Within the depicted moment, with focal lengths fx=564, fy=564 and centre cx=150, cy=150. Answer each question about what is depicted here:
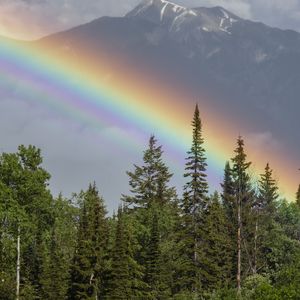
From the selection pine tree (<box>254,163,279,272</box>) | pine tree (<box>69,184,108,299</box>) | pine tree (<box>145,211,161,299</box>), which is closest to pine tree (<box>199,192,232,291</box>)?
pine tree (<box>145,211,161,299</box>)

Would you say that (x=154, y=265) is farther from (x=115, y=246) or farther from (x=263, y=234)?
(x=263, y=234)

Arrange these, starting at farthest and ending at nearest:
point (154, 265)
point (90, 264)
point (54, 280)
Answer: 1. point (54, 280)
2. point (154, 265)
3. point (90, 264)

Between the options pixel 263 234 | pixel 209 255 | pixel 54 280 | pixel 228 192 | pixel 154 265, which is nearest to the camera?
pixel 154 265

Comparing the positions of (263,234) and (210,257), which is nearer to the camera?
(210,257)

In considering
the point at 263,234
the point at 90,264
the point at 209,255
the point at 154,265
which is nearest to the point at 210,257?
the point at 209,255

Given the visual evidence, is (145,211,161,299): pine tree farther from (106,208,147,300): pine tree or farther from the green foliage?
the green foliage

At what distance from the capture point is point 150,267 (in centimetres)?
5797

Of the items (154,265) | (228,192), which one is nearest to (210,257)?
(154,265)

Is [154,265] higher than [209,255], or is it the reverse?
[209,255]

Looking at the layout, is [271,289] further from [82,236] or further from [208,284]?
[208,284]

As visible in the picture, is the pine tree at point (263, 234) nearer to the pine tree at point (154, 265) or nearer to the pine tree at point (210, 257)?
the pine tree at point (210, 257)

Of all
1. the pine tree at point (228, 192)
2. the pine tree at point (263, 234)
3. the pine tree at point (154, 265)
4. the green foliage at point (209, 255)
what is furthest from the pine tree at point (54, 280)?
the pine tree at point (228, 192)

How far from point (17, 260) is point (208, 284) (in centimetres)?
2022

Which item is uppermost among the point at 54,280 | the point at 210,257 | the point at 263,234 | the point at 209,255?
the point at 263,234
